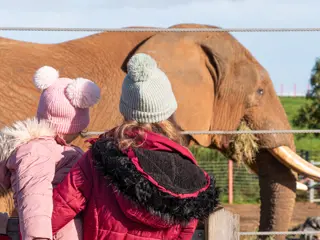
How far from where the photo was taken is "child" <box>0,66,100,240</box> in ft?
5.67

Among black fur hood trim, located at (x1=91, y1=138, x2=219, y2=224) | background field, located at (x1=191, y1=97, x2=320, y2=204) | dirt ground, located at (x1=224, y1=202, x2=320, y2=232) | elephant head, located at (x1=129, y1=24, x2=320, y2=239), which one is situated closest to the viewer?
black fur hood trim, located at (x1=91, y1=138, x2=219, y2=224)

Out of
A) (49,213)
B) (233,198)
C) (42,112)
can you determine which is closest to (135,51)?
(42,112)

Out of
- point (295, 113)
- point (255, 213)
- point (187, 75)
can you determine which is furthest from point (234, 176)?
point (295, 113)

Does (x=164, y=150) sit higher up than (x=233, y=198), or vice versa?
(x=164, y=150)

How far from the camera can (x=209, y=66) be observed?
489 centimetres

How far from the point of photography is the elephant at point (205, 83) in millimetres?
4434

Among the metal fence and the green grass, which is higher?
the metal fence

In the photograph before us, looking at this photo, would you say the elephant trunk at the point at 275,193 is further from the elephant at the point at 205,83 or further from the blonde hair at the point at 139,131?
the blonde hair at the point at 139,131

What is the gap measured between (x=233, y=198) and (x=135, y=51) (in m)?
8.53

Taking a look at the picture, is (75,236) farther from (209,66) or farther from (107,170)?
(209,66)

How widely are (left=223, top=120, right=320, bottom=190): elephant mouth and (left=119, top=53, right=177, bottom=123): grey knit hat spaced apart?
307cm

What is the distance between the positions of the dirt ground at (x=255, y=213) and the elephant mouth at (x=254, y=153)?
4034 mm

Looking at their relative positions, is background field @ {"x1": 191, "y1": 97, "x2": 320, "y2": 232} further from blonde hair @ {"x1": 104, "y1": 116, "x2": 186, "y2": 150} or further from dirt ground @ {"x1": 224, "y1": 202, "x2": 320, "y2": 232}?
blonde hair @ {"x1": 104, "y1": 116, "x2": 186, "y2": 150}

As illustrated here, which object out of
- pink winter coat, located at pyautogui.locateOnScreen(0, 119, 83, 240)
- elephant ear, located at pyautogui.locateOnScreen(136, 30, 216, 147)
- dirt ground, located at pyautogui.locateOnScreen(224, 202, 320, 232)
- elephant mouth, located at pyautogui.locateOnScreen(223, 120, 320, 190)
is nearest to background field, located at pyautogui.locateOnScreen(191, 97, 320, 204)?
dirt ground, located at pyautogui.locateOnScreen(224, 202, 320, 232)
